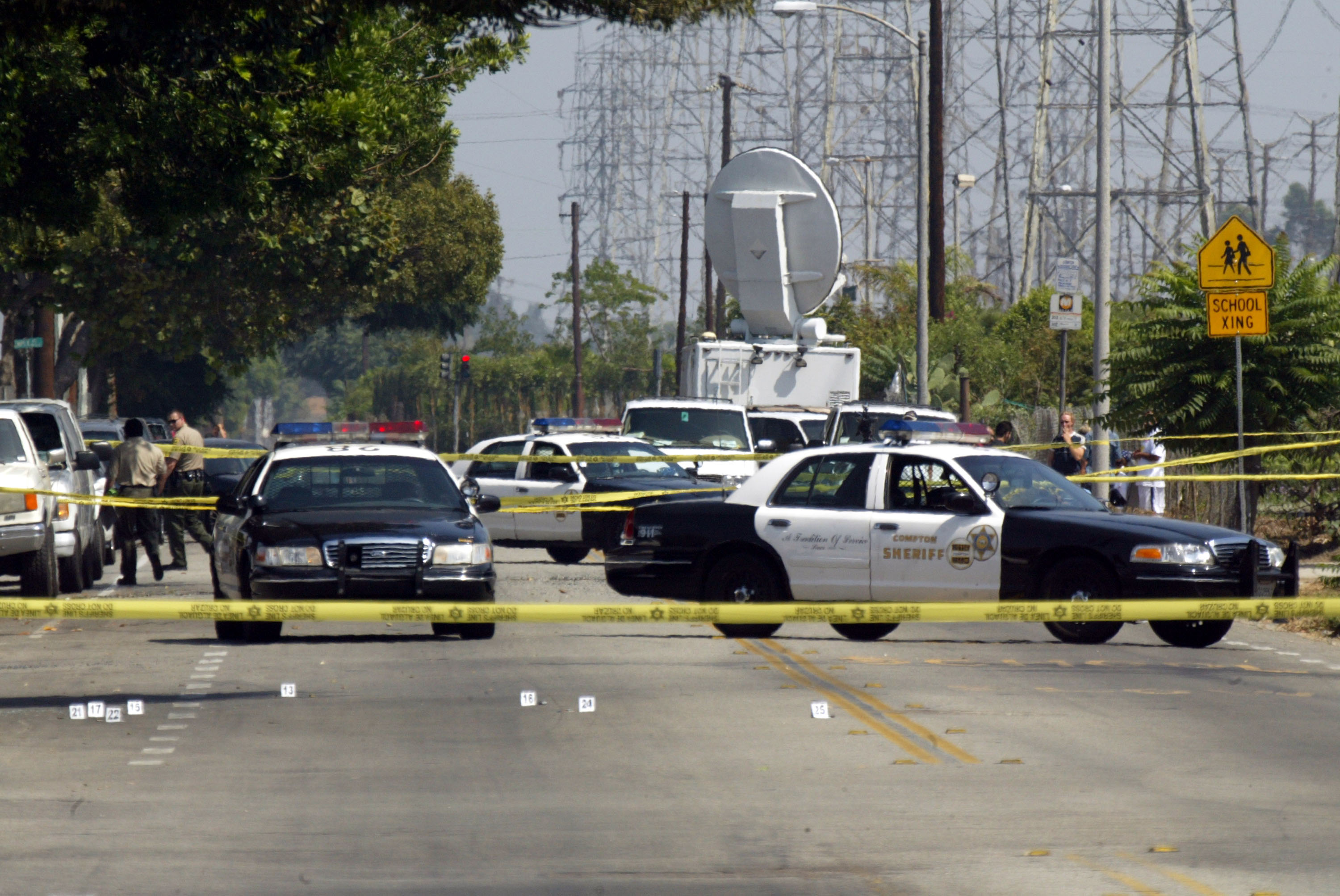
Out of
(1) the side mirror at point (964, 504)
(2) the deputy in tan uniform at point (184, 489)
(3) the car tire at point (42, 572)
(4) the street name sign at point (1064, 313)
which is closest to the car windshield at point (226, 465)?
(2) the deputy in tan uniform at point (184, 489)

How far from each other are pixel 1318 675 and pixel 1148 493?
10.8 meters

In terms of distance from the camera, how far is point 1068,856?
7492mm

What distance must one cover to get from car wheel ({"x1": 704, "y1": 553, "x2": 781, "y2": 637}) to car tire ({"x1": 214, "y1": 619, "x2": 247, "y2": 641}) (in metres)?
3.61

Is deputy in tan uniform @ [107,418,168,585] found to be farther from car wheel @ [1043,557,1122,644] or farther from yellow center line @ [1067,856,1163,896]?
yellow center line @ [1067,856,1163,896]

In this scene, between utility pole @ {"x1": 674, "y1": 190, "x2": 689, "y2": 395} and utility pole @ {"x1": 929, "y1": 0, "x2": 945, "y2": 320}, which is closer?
utility pole @ {"x1": 929, "y1": 0, "x2": 945, "y2": 320}

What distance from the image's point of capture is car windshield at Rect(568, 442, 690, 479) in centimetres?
2250

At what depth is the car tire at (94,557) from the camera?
20.5 m

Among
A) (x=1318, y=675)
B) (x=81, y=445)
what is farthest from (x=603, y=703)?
(x=81, y=445)

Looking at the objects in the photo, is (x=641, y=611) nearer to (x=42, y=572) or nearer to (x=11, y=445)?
(x=42, y=572)

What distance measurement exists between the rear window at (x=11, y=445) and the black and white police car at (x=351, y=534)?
11.5 feet

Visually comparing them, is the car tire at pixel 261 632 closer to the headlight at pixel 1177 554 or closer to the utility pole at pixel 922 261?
the headlight at pixel 1177 554

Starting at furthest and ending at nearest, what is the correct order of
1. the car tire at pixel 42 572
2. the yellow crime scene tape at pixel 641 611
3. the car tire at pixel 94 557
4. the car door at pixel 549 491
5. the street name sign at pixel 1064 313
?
1. the street name sign at pixel 1064 313
2. the car door at pixel 549 491
3. the car tire at pixel 94 557
4. the car tire at pixel 42 572
5. the yellow crime scene tape at pixel 641 611

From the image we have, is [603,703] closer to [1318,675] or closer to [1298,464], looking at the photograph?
[1318,675]

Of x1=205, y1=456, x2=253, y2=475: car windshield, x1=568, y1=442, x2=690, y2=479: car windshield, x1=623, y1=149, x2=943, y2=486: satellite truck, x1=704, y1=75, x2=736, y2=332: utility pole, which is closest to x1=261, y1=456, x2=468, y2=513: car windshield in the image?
x1=568, y1=442, x2=690, y2=479: car windshield
